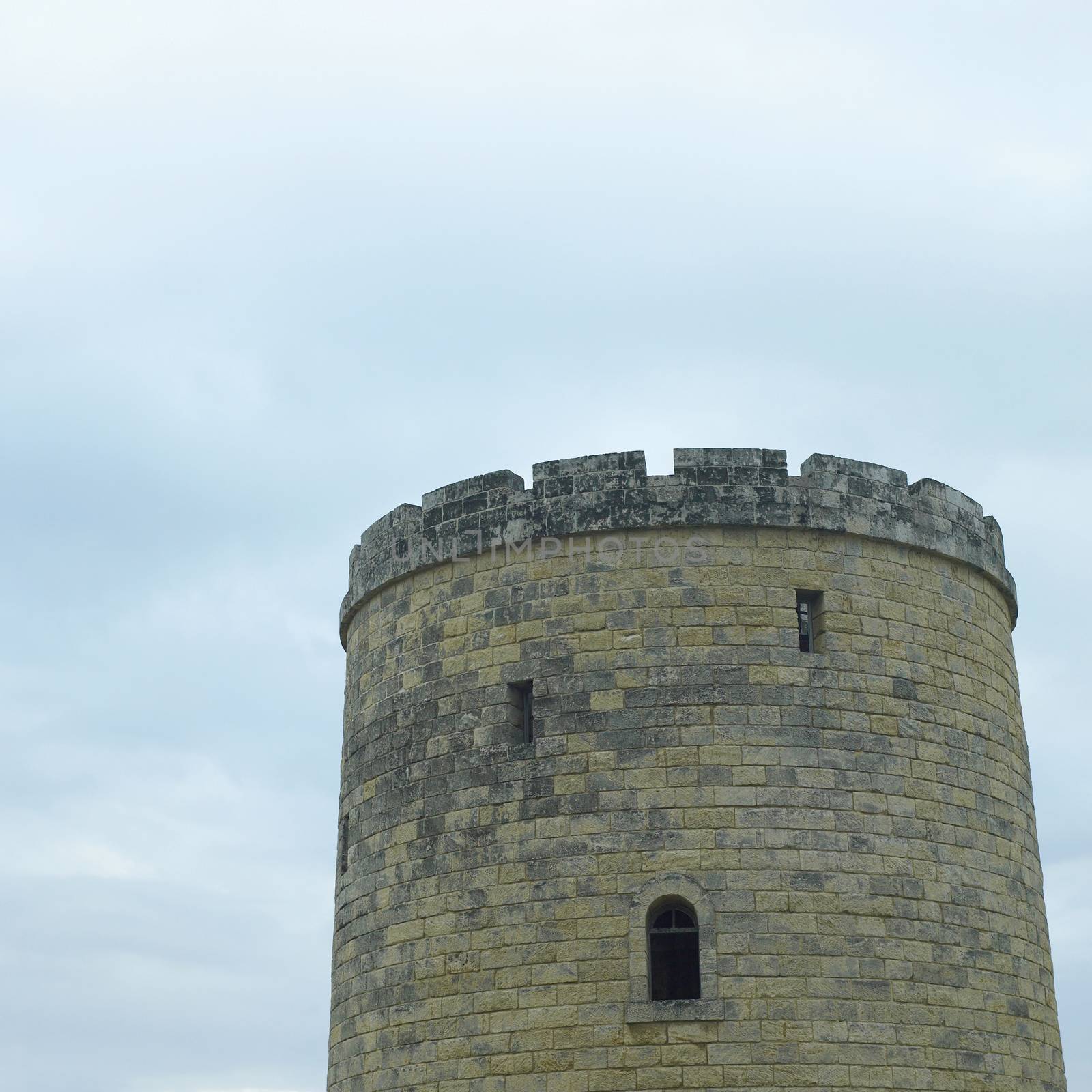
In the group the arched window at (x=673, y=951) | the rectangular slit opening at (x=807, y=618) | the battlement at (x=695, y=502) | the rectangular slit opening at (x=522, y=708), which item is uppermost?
the battlement at (x=695, y=502)

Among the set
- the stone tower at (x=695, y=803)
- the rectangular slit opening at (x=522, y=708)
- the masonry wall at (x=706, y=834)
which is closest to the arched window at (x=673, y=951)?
the stone tower at (x=695, y=803)

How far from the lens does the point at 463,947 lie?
13.4 metres

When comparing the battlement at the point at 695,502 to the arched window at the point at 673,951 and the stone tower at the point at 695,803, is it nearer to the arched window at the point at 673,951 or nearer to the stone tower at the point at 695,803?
the stone tower at the point at 695,803

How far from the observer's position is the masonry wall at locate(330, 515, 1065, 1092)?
41.4 ft

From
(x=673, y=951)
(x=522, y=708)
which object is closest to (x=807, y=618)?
(x=522, y=708)

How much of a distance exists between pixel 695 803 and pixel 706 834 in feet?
0.87

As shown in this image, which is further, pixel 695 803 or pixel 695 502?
pixel 695 502

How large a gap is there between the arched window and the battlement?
333 cm

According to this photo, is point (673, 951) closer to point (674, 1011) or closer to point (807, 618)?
point (674, 1011)

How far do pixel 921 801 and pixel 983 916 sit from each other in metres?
1.15

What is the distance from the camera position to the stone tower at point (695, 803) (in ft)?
41.5

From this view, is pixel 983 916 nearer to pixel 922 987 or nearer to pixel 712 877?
pixel 922 987

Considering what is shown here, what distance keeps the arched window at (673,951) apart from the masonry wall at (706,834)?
213mm

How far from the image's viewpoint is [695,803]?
13016 millimetres
